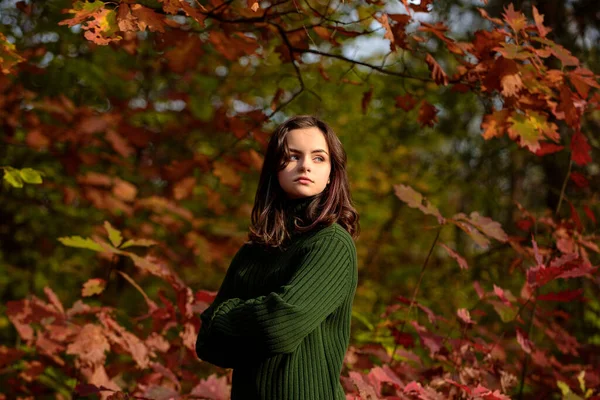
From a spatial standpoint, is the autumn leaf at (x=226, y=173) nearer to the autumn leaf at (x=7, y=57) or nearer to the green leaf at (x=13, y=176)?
the green leaf at (x=13, y=176)

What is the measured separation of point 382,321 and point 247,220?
1.97m

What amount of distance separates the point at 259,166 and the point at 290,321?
1839mm

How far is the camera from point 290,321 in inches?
55.6

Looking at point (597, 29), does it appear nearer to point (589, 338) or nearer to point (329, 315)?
point (589, 338)

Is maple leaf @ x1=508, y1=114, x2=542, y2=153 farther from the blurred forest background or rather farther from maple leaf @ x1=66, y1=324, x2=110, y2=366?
maple leaf @ x1=66, y1=324, x2=110, y2=366

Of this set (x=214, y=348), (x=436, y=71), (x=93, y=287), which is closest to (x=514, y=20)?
(x=436, y=71)

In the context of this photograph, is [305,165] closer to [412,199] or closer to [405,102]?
[412,199]

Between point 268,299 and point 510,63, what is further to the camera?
point 510,63

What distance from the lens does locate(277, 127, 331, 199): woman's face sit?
1622mm

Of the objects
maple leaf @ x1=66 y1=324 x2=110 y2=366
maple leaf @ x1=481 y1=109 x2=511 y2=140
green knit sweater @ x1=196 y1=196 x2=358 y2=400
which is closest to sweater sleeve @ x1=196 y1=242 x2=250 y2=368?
green knit sweater @ x1=196 y1=196 x2=358 y2=400

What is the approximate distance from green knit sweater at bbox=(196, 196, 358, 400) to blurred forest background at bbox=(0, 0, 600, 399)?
395mm

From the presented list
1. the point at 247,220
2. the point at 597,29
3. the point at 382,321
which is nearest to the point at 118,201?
the point at 247,220

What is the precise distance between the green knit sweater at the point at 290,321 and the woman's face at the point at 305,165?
5 centimetres

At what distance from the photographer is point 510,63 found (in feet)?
6.77
